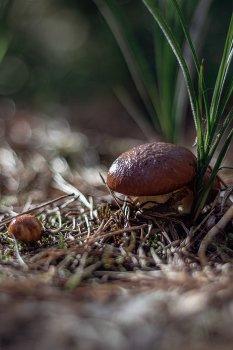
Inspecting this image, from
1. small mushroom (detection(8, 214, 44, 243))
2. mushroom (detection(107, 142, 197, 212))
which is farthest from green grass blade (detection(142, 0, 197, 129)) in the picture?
small mushroom (detection(8, 214, 44, 243))

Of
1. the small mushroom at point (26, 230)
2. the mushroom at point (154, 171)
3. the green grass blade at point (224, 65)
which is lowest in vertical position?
the small mushroom at point (26, 230)

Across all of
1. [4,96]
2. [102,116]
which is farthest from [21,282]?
[4,96]

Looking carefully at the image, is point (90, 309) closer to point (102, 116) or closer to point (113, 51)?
Result: point (102, 116)

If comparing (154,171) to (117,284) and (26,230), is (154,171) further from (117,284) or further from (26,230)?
(26,230)

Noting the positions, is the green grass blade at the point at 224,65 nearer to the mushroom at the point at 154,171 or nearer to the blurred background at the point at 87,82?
the mushroom at the point at 154,171

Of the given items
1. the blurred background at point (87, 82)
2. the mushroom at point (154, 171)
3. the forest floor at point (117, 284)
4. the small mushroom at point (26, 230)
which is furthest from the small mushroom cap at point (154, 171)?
the blurred background at point (87, 82)

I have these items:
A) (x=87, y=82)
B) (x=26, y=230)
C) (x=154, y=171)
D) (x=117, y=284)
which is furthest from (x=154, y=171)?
(x=87, y=82)
